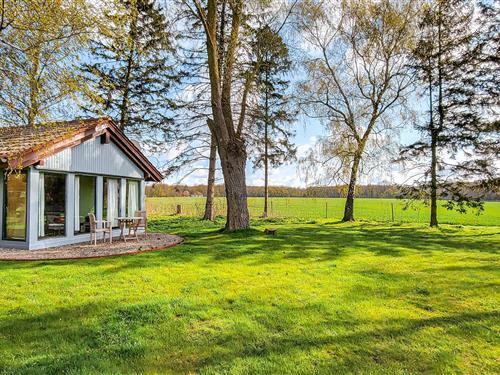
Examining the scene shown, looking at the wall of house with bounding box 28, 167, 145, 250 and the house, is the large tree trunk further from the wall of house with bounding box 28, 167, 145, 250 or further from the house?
the wall of house with bounding box 28, 167, 145, 250

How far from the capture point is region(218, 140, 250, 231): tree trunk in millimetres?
12016

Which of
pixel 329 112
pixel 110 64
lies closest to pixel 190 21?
pixel 110 64

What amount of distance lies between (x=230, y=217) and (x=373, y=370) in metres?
9.38

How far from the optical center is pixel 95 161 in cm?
1126

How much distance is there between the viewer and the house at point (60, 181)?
29.9 ft

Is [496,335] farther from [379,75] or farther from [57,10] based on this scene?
[379,75]

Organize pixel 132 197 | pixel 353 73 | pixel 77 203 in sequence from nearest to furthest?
pixel 77 203 < pixel 132 197 < pixel 353 73

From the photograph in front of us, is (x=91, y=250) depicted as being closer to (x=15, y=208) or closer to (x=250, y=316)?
(x=15, y=208)

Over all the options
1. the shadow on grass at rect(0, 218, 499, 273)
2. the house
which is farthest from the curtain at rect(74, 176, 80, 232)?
the shadow on grass at rect(0, 218, 499, 273)

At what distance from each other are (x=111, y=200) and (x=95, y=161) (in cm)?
169

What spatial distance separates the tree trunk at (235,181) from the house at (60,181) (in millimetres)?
3797

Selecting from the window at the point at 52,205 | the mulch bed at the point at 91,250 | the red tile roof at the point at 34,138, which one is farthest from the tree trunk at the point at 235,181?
the window at the point at 52,205

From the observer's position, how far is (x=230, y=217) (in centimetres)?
1223

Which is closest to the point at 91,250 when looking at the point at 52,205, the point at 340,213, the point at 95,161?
the point at 52,205
